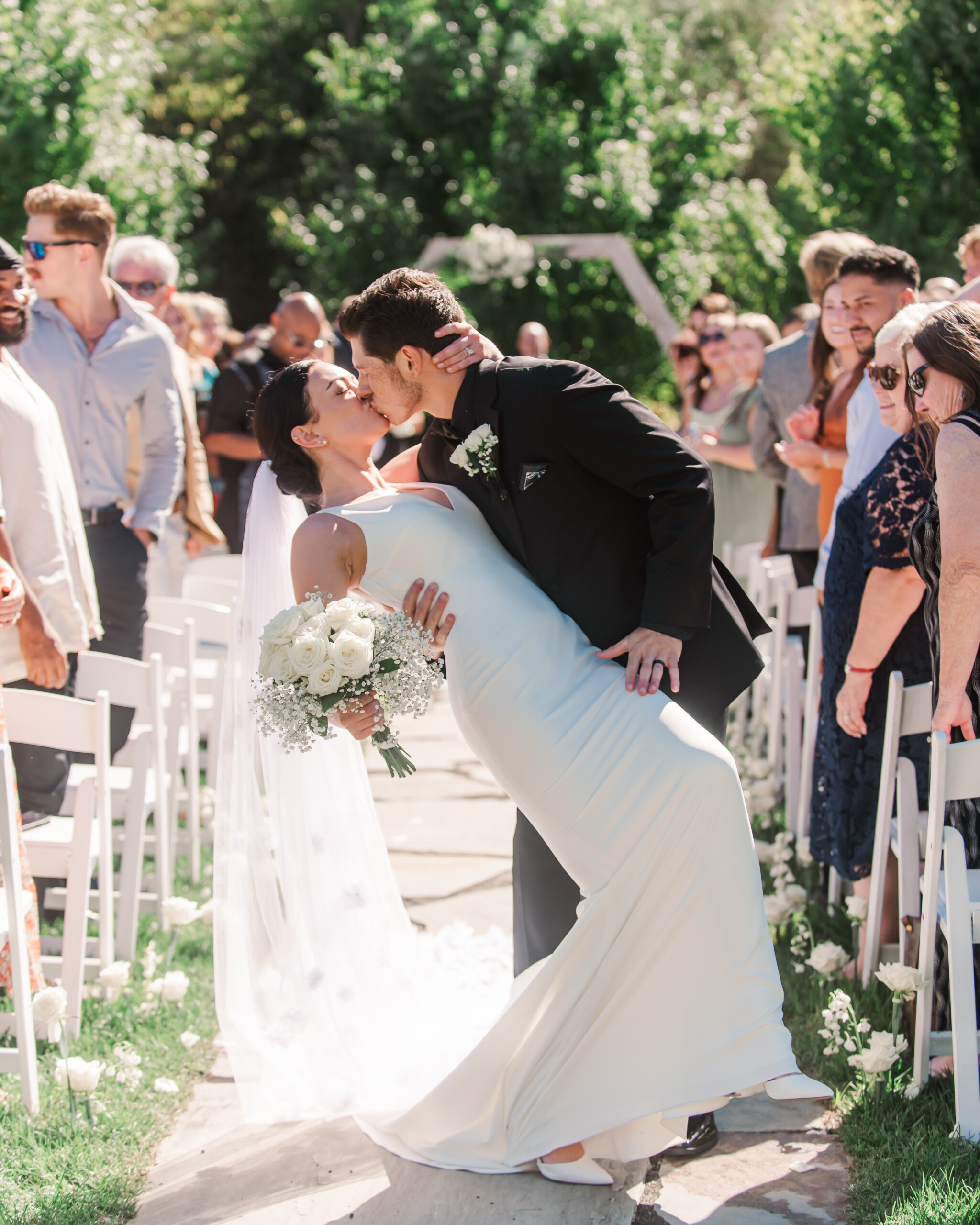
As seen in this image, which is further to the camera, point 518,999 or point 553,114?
point 553,114

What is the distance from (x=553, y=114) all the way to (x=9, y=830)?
45.4 feet

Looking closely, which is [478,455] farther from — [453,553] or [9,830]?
[9,830]

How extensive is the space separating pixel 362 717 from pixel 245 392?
4.78m

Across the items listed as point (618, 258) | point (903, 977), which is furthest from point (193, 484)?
point (618, 258)

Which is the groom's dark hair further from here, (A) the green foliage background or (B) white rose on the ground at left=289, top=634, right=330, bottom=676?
(A) the green foliage background

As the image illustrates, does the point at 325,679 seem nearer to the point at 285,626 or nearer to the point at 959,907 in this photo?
the point at 285,626

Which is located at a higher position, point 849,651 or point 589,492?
point 589,492

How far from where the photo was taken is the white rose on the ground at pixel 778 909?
12.7 ft

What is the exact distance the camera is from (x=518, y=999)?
2.78 m

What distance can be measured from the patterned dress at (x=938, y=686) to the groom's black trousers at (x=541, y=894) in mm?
592

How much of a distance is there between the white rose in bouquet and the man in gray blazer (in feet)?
11.2

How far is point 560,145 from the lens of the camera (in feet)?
47.4

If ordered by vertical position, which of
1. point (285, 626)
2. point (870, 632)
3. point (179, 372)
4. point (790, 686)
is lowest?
point (790, 686)

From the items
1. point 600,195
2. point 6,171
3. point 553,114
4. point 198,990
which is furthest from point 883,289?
point 553,114
